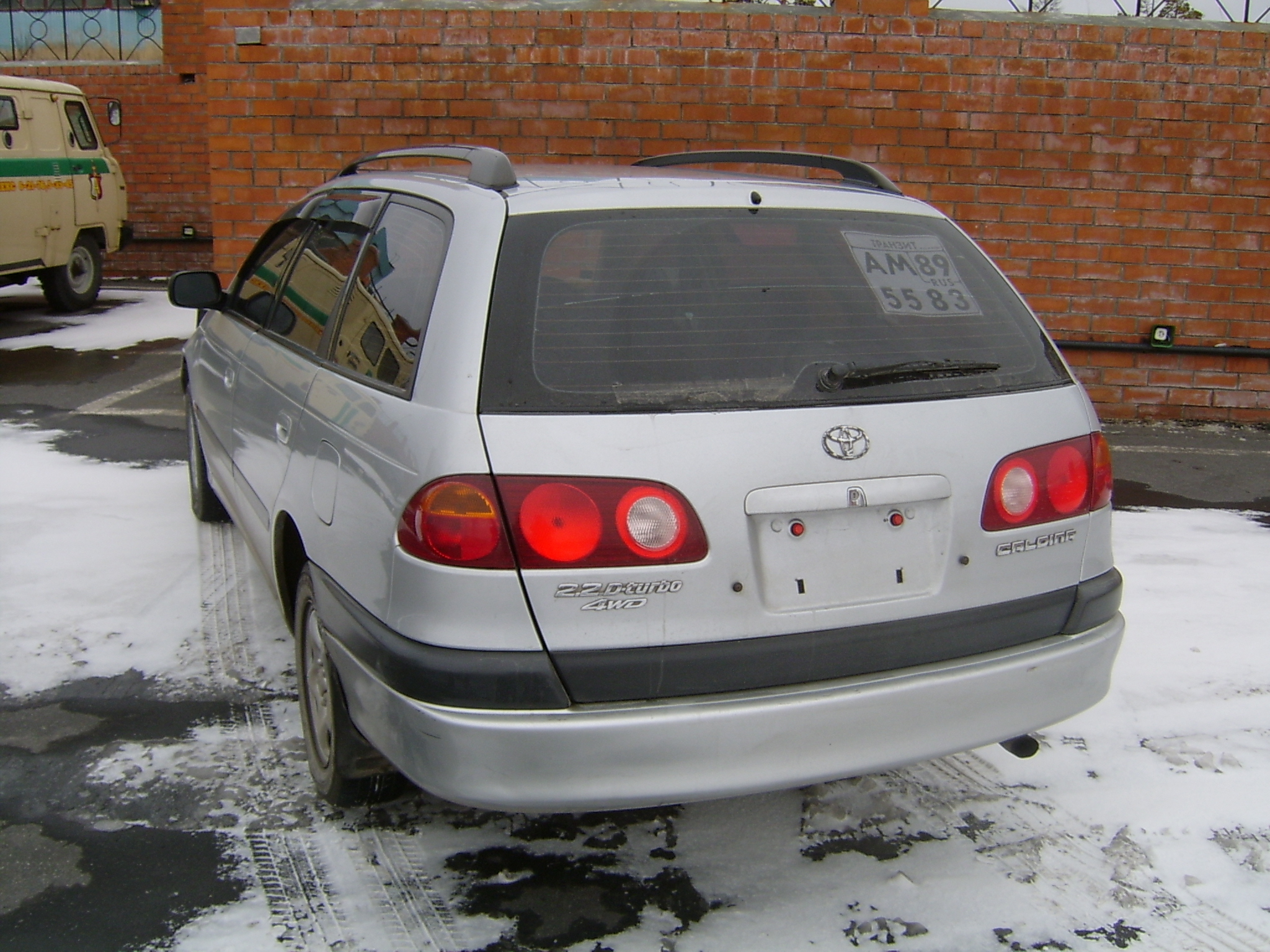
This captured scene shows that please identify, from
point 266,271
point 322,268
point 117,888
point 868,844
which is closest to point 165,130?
point 266,271

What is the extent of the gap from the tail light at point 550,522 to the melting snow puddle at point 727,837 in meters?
0.83

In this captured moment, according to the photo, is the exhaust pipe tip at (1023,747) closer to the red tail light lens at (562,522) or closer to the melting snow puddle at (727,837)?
the melting snow puddle at (727,837)

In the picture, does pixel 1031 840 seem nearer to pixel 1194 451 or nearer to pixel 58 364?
pixel 1194 451

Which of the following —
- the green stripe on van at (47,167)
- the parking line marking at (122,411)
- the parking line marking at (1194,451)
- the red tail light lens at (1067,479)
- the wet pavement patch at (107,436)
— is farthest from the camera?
the green stripe on van at (47,167)

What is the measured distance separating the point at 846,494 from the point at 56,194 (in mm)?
11290

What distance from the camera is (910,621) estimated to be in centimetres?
240

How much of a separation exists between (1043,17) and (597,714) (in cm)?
668

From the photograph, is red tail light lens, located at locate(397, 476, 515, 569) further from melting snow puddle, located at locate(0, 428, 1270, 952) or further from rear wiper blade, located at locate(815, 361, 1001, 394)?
melting snow puddle, located at locate(0, 428, 1270, 952)

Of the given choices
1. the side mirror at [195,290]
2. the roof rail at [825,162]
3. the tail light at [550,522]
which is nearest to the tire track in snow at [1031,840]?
the tail light at [550,522]

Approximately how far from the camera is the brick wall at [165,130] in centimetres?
1432

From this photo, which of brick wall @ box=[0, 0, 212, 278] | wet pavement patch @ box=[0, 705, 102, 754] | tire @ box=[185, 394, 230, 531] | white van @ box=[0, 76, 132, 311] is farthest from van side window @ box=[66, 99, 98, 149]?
wet pavement patch @ box=[0, 705, 102, 754]

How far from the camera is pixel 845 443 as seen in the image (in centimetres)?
236

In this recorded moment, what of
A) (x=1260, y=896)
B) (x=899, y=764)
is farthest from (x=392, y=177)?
(x=1260, y=896)

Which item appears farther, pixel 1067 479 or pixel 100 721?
pixel 100 721
